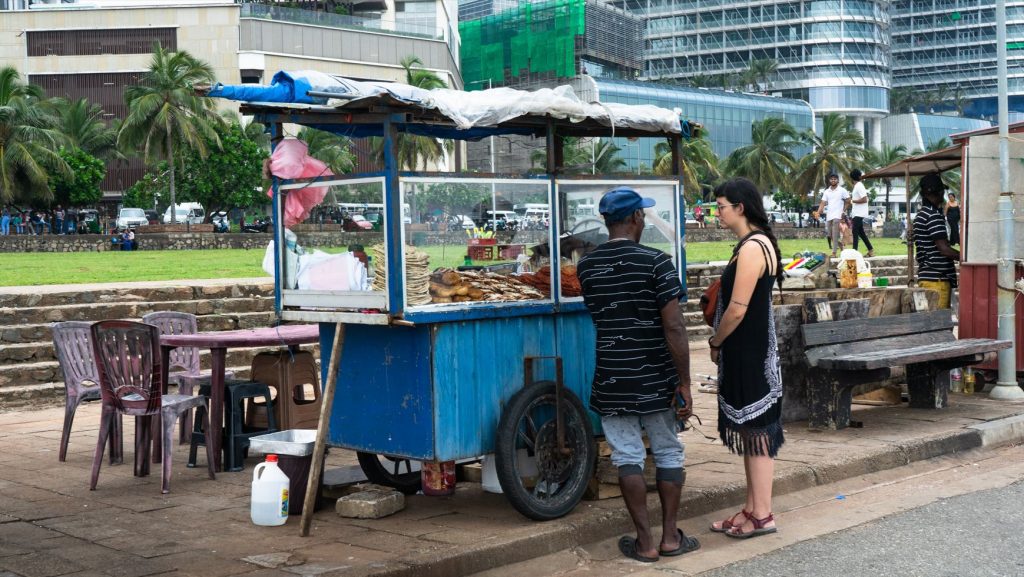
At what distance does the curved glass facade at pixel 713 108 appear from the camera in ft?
318

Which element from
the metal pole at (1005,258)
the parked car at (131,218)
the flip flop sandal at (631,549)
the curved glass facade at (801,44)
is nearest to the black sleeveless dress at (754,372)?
the flip flop sandal at (631,549)

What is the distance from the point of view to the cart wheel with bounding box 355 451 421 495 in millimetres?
6770

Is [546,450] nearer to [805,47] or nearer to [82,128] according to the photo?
[82,128]

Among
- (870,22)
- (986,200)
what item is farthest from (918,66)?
(986,200)

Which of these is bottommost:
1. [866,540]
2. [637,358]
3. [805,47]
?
[866,540]

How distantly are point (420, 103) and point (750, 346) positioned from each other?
2.15 m

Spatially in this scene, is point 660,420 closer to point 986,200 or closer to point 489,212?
point 489,212

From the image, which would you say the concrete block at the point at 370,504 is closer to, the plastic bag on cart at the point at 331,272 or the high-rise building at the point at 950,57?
the plastic bag on cart at the point at 331,272

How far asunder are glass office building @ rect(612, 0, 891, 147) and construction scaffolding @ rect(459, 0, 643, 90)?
753 inches

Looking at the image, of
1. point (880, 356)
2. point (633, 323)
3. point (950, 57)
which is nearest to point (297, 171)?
point (633, 323)

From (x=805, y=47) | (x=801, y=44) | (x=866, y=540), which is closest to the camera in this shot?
(x=866, y=540)

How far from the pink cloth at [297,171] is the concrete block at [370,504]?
1.68 metres

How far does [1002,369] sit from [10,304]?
10.2 m

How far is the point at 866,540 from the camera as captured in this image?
5.93 meters
